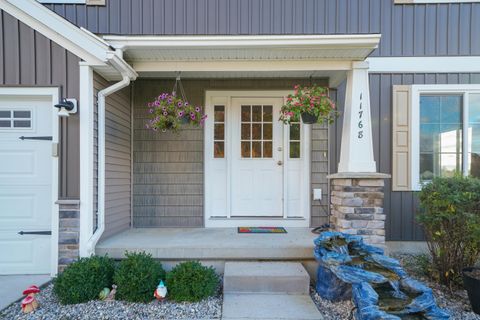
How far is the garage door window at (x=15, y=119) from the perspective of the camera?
3.24 m

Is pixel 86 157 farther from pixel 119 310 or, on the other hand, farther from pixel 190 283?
pixel 190 283

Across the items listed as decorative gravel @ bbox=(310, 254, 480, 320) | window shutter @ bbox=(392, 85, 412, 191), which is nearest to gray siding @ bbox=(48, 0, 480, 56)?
window shutter @ bbox=(392, 85, 412, 191)

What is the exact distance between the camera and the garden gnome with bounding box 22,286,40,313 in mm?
2572

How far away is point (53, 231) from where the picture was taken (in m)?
3.12

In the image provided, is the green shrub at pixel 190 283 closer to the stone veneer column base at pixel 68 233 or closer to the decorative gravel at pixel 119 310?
the decorative gravel at pixel 119 310

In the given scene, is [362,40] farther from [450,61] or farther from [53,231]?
[53,231]

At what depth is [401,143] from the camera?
13.4ft

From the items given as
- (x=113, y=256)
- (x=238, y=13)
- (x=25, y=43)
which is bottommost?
(x=113, y=256)

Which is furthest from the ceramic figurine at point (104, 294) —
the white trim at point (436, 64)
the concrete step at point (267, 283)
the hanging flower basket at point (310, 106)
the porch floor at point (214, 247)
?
the white trim at point (436, 64)

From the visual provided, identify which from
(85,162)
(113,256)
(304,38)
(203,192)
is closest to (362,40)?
(304,38)

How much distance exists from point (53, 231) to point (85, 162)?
76 cm

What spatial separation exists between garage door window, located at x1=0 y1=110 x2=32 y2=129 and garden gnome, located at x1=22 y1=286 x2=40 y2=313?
1.61 meters

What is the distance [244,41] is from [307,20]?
4.60 feet

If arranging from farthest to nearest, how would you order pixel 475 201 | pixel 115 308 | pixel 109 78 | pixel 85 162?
pixel 109 78 → pixel 85 162 → pixel 475 201 → pixel 115 308
